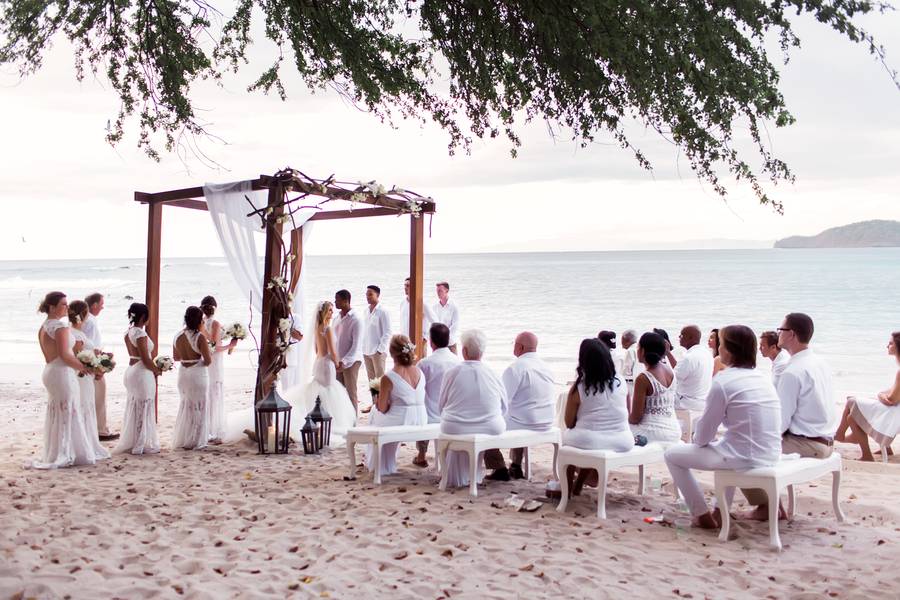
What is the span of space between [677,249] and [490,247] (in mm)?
34117

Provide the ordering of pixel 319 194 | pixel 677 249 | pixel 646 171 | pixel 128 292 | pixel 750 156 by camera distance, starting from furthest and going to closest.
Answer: pixel 677 249, pixel 128 292, pixel 319 194, pixel 646 171, pixel 750 156

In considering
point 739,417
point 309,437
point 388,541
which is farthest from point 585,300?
point 388,541

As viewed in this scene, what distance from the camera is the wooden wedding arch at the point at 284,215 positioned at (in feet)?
26.1

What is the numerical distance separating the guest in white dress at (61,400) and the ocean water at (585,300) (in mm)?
8192

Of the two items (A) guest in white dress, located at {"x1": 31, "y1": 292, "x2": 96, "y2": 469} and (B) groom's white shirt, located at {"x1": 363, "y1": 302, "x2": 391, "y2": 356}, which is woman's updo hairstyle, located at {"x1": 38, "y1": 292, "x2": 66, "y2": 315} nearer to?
(A) guest in white dress, located at {"x1": 31, "y1": 292, "x2": 96, "y2": 469}

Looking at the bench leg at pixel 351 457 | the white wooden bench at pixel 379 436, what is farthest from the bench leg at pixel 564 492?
the bench leg at pixel 351 457

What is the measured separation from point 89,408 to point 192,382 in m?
0.98

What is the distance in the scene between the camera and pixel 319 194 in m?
8.23

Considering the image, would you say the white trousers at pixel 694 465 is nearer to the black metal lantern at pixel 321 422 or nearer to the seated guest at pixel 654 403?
the seated guest at pixel 654 403

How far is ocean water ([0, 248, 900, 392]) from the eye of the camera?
25.7 meters

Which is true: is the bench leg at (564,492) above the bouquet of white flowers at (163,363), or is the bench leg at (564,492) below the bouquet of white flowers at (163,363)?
below

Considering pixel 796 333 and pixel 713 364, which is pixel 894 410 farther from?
pixel 796 333

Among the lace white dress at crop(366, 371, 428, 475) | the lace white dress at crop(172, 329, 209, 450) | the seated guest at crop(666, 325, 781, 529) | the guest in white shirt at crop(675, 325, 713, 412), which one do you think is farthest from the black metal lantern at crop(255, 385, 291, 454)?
the seated guest at crop(666, 325, 781, 529)

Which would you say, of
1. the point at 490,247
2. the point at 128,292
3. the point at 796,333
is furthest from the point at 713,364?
the point at 490,247
